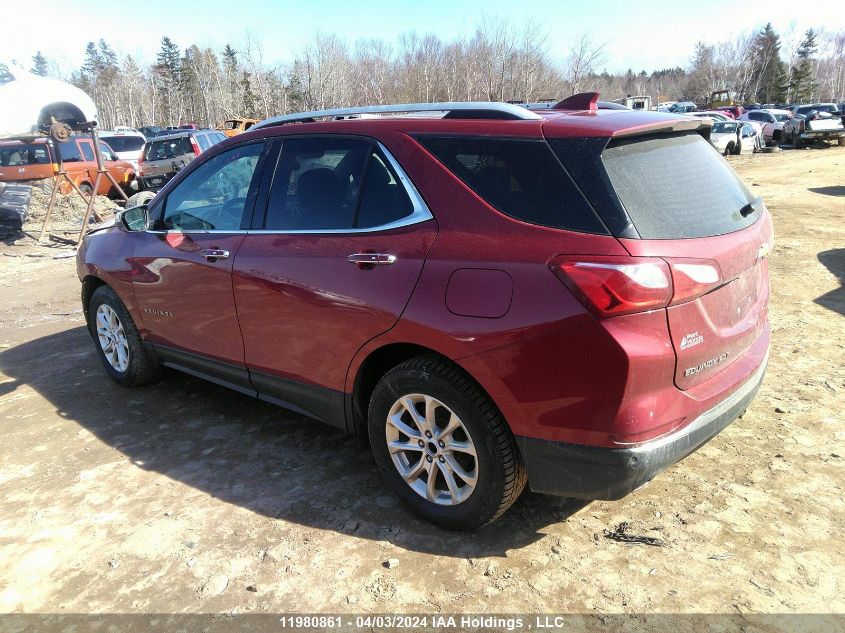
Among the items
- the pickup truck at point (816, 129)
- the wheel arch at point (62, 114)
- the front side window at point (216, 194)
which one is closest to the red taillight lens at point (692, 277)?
the front side window at point (216, 194)

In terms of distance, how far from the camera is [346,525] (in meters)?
2.94

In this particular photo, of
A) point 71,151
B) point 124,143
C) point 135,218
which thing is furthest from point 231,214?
point 124,143

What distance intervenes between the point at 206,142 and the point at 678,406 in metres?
16.7

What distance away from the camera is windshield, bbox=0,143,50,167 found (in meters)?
15.1

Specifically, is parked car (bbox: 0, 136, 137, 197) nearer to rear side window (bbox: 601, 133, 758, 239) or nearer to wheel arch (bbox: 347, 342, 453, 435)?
wheel arch (bbox: 347, 342, 453, 435)

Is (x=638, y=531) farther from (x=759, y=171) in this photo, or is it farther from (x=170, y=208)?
(x=759, y=171)

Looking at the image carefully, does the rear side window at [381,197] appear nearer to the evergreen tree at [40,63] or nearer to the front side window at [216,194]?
the front side window at [216,194]

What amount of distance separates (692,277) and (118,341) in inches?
164

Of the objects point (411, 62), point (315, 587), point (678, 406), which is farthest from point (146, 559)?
point (411, 62)

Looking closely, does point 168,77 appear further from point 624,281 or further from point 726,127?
point 624,281

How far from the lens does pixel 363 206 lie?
299 cm

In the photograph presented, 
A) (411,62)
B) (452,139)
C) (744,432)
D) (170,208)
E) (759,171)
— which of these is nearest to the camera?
(452,139)

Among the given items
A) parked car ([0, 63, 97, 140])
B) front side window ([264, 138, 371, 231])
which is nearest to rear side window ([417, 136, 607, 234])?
front side window ([264, 138, 371, 231])

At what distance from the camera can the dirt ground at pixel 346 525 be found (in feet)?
8.07
